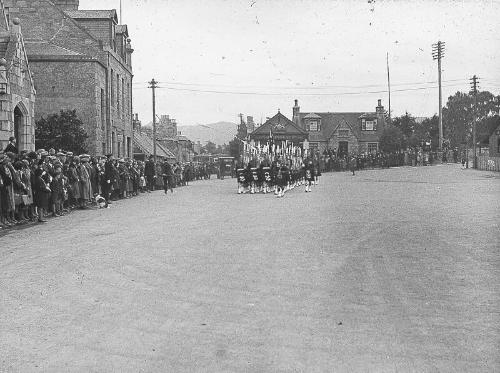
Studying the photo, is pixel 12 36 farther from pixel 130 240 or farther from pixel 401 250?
pixel 401 250

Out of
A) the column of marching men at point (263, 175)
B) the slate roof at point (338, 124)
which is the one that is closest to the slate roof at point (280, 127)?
the slate roof at point (338, 124)

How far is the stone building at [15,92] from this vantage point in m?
21.8

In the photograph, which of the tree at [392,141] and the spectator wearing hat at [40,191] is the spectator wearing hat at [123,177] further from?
the tree at [392,141]

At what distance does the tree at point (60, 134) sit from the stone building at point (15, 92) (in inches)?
163

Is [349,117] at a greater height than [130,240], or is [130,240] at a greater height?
[349,117]

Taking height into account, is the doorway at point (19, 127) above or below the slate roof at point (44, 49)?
below

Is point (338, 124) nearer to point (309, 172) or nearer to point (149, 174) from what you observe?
point (149, 174)

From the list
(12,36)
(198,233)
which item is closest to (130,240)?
(198,233)

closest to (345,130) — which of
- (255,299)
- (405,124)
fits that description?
(405,124)

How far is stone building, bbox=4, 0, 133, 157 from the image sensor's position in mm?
33938

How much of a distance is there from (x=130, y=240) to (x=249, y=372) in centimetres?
782

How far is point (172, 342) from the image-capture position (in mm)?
5688

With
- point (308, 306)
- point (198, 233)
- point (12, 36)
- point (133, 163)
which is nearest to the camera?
point (308, 306)

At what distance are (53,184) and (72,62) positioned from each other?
57.6ft
